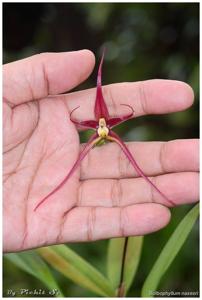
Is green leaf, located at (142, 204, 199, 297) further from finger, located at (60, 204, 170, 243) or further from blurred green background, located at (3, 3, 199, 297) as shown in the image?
blurred green background, located at (3, 3, 199, 297)

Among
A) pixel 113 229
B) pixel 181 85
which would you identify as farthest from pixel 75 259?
pixel 181 85

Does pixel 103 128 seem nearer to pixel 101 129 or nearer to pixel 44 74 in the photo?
pixel 101 129

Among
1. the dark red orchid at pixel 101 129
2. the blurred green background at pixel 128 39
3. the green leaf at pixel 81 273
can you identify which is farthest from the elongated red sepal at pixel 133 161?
the blurred green background at pixel 128 39

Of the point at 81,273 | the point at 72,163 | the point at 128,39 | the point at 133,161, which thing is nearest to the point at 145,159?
the point at 133,161

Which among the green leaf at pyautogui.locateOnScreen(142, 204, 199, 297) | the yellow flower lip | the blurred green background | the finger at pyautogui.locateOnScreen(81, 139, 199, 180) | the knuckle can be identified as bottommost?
the green leaf at pyautogui.locateOnScreen(142, 204, 199, 297)

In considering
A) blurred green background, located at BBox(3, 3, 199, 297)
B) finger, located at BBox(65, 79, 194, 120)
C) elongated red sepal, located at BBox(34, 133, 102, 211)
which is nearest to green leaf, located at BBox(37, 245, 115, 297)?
elongated red sepal, located at BBox(34, 133, 102, 211)

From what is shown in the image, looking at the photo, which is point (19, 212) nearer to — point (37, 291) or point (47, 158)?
point (47, 158)

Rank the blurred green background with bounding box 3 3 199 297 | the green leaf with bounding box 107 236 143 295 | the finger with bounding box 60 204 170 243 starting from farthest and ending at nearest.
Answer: the blurred green background with bounding box 3 3 199 297 < the green leaf with bounding box 107 236 143 295 < the finger with bounding box 60 204 170 243
